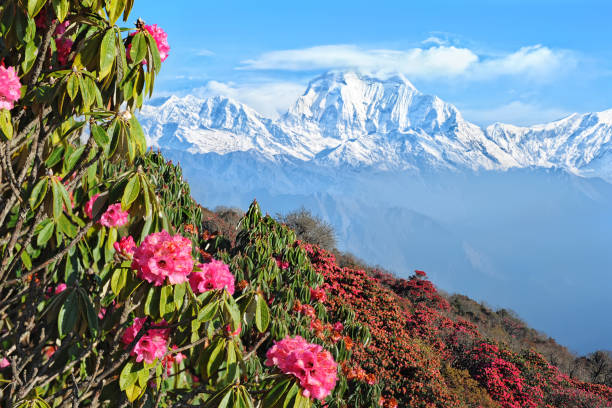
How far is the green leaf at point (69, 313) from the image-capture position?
174 cm

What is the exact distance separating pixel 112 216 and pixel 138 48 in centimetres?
90

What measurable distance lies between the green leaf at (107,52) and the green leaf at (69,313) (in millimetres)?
1027

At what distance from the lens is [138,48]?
2.03 metres

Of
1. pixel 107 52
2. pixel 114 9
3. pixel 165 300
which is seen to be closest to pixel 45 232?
pixel 165 300

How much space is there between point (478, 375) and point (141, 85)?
12.5 m

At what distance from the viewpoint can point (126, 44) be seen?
2270mm

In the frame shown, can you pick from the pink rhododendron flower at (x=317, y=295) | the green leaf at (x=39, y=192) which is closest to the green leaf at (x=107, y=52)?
the green leaf at (x=39, y=192)

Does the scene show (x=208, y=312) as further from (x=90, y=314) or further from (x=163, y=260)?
(x=90, y=314)

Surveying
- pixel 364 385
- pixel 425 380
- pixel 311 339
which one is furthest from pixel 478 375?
pixel 311 339

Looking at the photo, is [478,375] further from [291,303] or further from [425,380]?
[291,303]

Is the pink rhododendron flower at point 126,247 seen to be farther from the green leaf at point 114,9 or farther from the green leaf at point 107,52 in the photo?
the green leaf at point 114,9

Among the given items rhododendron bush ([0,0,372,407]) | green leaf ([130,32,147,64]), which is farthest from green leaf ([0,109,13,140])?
green leaf ([130,32,147,64])

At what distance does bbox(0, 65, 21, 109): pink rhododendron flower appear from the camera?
2.02 metres

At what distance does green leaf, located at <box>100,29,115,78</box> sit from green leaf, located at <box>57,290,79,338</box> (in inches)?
40.4
